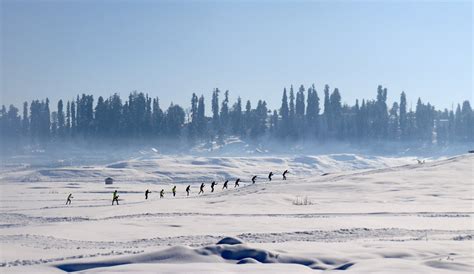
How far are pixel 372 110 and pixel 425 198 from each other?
361ft

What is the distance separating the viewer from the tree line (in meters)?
138

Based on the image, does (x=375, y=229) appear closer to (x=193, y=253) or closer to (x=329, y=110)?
(x=193, y=253)

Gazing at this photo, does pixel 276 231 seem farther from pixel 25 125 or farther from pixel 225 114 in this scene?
pixel 25 125

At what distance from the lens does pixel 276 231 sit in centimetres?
2073

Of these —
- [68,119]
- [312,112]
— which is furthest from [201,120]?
[68,119]

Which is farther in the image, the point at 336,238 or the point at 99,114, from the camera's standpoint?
the point at 99,114

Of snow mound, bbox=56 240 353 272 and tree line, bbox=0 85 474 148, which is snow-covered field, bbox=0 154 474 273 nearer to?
snow mound, bbox=56 240 353 272

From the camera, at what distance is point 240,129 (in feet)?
467

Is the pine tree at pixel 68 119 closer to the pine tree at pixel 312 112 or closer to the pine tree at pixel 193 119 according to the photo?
the pine tree at pixel 193 119

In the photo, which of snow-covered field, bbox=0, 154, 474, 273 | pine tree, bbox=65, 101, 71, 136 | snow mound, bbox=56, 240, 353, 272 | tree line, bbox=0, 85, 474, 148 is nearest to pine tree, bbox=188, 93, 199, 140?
tree line, bbox=0, 85, 474, 148

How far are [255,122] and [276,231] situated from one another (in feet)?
394

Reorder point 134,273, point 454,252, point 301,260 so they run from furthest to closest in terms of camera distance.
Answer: point 454,252
point 301,260
point 134,273

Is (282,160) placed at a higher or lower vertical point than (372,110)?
lower

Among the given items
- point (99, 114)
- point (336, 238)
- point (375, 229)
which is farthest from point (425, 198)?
point (99, 114)
